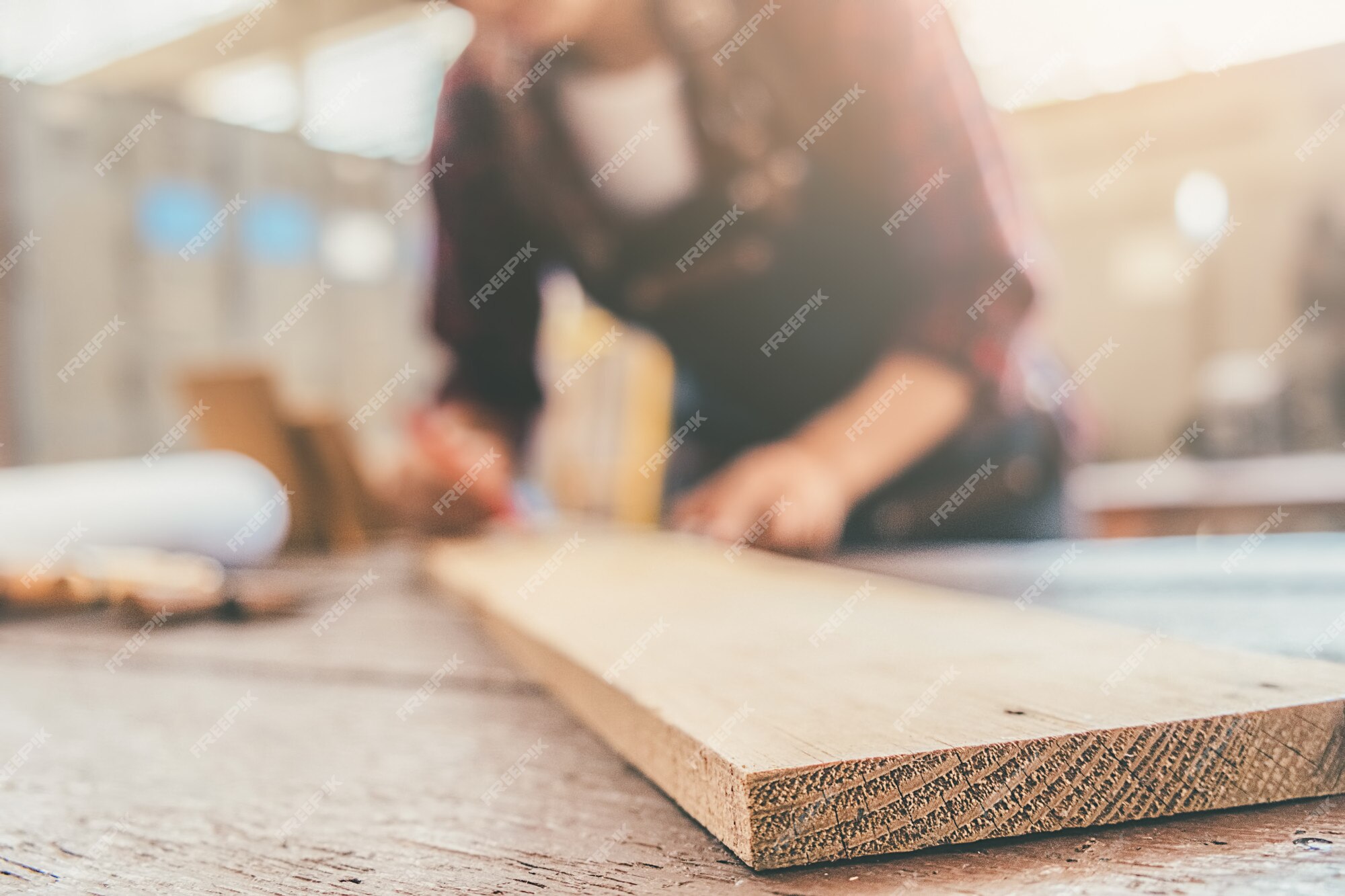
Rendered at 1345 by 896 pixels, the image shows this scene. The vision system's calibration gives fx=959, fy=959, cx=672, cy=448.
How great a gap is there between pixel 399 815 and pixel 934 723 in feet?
0.70

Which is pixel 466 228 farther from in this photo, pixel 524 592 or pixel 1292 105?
pixel 1292 105

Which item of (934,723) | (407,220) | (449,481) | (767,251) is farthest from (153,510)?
(407,220)

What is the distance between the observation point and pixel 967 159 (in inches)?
44.9

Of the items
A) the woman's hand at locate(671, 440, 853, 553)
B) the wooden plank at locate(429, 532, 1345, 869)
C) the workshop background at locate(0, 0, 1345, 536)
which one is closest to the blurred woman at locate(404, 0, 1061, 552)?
the woman's hand at locate(671, 440, 853, 553)

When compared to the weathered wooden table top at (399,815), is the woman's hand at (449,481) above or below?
above

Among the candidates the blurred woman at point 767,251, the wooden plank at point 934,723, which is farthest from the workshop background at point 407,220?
the wooden plank at point 934,723

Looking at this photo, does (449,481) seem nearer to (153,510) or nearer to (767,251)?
(153,510)

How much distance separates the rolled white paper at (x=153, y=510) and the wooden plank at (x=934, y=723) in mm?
707

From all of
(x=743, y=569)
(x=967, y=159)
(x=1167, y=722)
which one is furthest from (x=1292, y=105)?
(x=1167, y=722)

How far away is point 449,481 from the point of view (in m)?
1.47

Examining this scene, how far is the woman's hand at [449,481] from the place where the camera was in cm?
147

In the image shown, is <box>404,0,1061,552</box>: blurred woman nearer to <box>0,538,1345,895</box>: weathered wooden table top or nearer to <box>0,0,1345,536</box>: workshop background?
<box>0,538,1345,895</box>: weathered wooden table top

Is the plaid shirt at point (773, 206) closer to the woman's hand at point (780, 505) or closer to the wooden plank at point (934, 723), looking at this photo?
the woman's hand at point (780, 505)

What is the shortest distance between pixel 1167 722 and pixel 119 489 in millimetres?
1129
